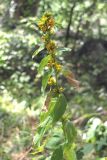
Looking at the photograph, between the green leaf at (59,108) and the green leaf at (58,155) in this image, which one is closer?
the green leaf at (59,108)

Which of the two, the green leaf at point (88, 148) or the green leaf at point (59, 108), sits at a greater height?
the green leaf at point (59, 108)

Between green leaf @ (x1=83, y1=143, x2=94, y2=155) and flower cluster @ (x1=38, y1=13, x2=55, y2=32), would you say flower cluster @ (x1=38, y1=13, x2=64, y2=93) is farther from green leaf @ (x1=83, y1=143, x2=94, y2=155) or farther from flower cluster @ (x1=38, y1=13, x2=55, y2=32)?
green leaf @ (x1=83, y1=143, x2=94, y2=155)

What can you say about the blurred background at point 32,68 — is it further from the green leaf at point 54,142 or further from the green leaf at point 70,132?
the green leaf at point 70,132

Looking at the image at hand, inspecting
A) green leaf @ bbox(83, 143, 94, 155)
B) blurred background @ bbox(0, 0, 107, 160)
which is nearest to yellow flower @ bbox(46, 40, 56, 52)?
green leaf @ bbox(83, 143, 94, 155)

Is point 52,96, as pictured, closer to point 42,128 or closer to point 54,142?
point 42,128

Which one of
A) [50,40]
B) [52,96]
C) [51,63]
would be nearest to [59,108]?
[52,96]

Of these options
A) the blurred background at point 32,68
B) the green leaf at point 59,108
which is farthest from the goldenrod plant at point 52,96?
the blurred background at point 32,68

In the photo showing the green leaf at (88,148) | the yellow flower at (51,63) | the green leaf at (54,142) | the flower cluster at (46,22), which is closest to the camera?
the flower cluster at (46,22)
